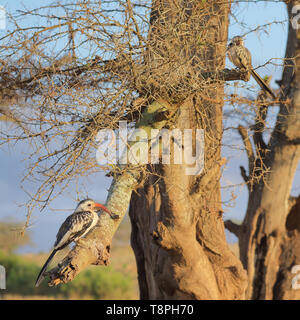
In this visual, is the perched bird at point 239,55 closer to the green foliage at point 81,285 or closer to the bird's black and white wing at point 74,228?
the bird's black and white wing at point 74,228

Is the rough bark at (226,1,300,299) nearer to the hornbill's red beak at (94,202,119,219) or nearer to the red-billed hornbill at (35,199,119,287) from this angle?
the hornbill's red beak at (94,202,119,219)

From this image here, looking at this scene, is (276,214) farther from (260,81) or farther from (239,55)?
(239,55)

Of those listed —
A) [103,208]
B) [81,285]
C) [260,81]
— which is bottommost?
[81,285]

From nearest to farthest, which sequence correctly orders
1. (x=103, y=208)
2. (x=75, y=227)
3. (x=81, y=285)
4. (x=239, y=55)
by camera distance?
(x=75, y=227) → (x=103, y=208) → (x=239, y=55) → (x=81, y=285)

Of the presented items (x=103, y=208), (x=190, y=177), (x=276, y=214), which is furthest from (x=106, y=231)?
(x=276, y=214)

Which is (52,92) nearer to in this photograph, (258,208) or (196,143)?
(196,143)

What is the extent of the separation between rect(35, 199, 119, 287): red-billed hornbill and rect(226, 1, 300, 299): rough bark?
14.4 ft

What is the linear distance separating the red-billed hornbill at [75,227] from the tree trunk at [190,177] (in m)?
0.85

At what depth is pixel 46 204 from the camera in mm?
5055

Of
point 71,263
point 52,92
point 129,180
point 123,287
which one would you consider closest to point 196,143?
point 129,180

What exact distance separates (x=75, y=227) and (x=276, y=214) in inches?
201

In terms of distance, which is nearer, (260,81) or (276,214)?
(260,81)

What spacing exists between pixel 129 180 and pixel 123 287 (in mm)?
18752

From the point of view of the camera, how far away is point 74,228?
15.5 feet
